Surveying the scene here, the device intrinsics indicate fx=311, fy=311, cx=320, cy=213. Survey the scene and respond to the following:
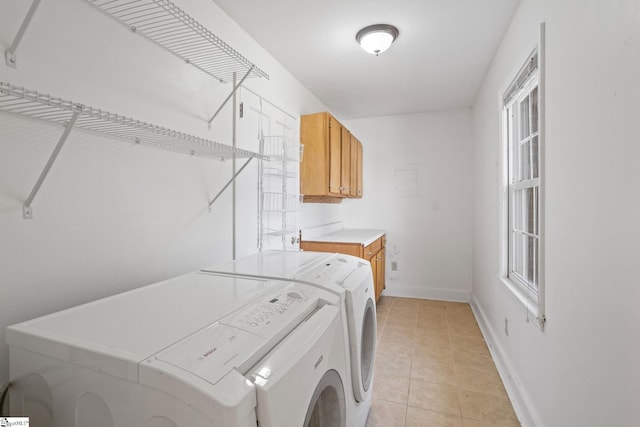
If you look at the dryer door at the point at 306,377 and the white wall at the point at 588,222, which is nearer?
the dryer door at the point at 306,377

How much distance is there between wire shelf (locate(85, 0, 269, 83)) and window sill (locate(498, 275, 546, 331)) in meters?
1.81

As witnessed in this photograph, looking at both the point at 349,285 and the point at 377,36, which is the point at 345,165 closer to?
the point at 377,36

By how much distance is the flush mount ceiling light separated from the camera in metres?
2.05

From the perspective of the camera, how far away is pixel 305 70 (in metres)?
2.74

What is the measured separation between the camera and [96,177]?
1.17m

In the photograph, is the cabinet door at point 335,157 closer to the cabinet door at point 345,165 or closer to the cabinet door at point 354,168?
the cabinet door at point 345,165

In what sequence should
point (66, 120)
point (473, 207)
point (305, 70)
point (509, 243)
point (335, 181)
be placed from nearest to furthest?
Result: point (66, 120), point (509, 243), point (305, 70), point (335, 181), point (473, 207)

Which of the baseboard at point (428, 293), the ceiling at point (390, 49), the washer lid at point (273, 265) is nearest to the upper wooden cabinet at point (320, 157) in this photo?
the ceiling at point (390, 49)

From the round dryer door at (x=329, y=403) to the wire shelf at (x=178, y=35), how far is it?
51.6 inches

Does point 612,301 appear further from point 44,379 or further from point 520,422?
point 44,379

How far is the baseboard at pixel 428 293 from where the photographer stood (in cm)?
388

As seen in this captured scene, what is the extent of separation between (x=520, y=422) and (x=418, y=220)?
261 centimetres

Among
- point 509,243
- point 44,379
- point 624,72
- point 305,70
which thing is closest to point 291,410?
point 44,379

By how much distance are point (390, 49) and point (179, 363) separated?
97.5 inches
